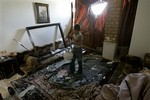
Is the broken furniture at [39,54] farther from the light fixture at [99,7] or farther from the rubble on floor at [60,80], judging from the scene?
the light fixture at [99,7]

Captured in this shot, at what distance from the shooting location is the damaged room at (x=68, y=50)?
2261 mm

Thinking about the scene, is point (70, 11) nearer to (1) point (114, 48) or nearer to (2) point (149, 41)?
(1) point (114, 48)

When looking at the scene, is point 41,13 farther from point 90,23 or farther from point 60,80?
point 60,80

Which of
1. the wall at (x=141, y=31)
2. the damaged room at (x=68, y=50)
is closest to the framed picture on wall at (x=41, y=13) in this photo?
the damaged room at (x=68, y=50)

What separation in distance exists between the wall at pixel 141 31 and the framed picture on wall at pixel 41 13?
271 centimetres

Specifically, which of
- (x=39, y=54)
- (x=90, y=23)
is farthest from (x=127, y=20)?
(x=39, y=54)

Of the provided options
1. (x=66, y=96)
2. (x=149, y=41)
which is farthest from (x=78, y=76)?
(x=149, y=41)

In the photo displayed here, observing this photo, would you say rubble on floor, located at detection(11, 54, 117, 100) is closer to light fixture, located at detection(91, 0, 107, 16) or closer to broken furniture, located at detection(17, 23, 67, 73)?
broken furniture, located at detection(17, 23, 67, 73)

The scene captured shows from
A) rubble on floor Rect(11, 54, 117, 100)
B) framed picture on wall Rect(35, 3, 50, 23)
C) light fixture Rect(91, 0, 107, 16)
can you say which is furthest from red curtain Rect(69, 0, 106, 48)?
framed picture on wall Rect(35, 3, 50, 23)

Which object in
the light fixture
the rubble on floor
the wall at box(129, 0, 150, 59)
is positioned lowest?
the rubble on floor

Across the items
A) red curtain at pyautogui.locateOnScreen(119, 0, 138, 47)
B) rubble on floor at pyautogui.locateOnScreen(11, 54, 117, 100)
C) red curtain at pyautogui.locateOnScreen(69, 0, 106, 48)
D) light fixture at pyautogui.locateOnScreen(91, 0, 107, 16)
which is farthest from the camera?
red curtain at pyautogui.locateOnScreen(69, 0, 106, 48)

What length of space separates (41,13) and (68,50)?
1592mm

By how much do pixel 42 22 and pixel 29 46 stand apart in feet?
2.96

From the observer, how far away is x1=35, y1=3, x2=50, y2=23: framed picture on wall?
3.57 metres
